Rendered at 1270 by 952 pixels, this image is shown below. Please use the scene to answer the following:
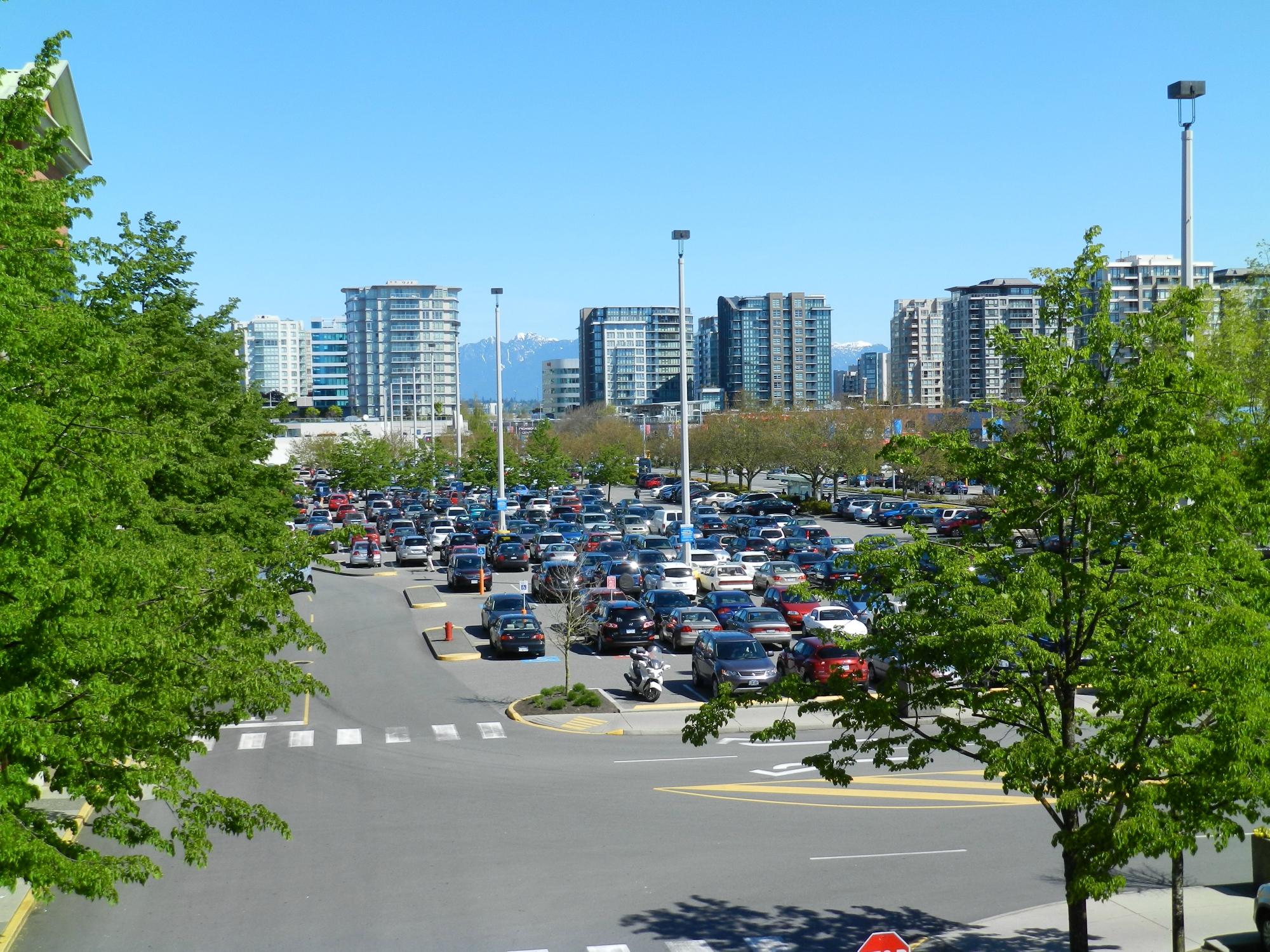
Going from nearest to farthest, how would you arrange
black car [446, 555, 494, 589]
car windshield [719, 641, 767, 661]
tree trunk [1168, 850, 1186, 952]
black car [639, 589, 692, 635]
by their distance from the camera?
tree trunk [1168, 850, 1186, 952], car windshield [719, 641, 767, 661], black car [639, 589, 692, 635], black car [446, 555, 494, 589]

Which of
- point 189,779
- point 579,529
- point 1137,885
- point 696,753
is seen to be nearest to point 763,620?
point 696,753

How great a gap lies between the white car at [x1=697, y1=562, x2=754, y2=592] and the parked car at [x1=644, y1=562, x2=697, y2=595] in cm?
105

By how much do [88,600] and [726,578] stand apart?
37.3 metres

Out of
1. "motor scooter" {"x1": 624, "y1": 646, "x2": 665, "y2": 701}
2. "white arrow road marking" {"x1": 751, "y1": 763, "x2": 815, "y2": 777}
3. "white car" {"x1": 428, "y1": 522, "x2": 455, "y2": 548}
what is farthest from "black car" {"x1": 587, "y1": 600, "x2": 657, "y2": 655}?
"white car" {"x1": 428, "y1": 522, "x2": 455, "y2": 548}

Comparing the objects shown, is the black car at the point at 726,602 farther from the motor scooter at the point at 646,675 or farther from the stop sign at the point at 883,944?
the stop sign at the point at 883,944

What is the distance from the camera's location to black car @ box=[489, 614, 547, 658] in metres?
36.9

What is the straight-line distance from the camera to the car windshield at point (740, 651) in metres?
30.1

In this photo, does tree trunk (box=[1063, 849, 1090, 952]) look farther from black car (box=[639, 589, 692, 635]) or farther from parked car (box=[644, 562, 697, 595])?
parked car (box=[644, 562, 697, 595])

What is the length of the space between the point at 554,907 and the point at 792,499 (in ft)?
239

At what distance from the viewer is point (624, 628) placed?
37531 mm

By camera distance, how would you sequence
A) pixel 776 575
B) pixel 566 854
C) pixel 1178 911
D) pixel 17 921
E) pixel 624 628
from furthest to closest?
pixel 776 575
pixel 624 628
pixel 566 854
pixel 17 921
pixel 1178 911

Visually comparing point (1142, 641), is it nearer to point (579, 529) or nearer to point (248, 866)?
point (248, 866)

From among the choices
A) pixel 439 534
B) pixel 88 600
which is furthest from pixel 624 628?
pixel 439 534

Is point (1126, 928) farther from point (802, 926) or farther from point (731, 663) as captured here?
point (731, 663)
